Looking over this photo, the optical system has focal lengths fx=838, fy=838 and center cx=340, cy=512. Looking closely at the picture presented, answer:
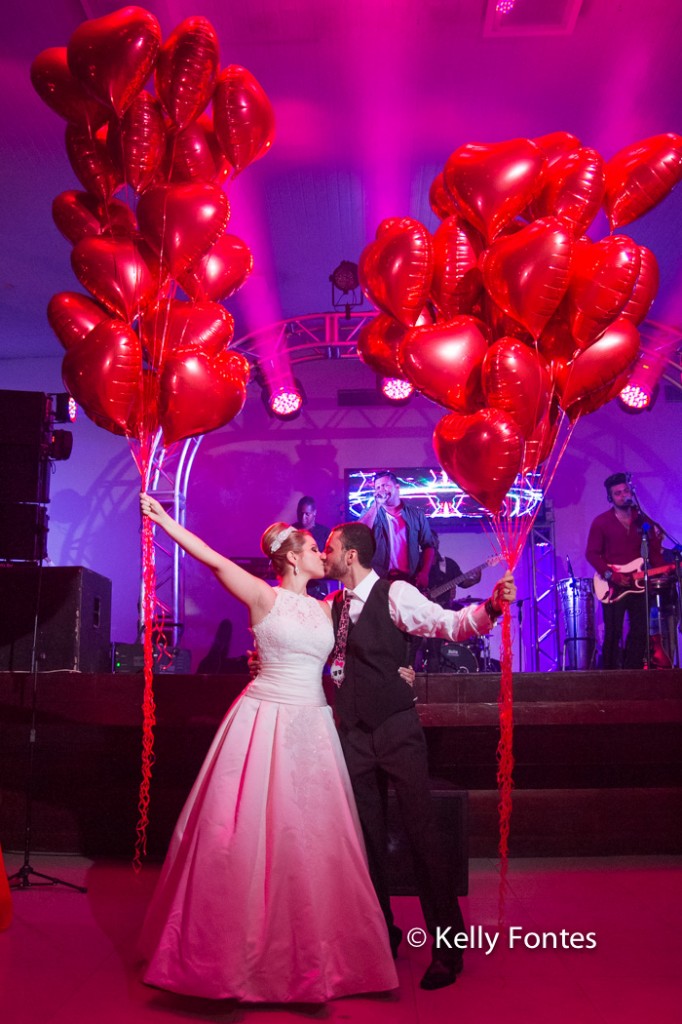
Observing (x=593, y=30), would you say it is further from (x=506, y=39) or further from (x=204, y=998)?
(x=204, y=998)

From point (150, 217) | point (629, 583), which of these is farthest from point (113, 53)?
point (629, 583)

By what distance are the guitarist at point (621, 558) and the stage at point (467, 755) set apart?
208 centimetres

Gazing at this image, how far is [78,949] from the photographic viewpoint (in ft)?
11.3

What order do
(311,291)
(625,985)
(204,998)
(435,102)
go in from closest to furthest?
(204,998), (625,985), (435,102), (311,291)

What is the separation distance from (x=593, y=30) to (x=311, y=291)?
4481mm

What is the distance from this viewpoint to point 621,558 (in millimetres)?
7664

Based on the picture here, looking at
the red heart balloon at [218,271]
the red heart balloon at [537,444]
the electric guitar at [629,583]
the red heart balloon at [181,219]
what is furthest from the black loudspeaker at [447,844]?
the electric guitar at [629,583]

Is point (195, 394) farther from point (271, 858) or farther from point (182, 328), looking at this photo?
point (271, 858)

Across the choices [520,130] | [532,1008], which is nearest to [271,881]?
[532,1008]

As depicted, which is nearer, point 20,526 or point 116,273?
point 116,273

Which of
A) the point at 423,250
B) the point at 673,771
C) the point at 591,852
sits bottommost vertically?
the point at 591,852

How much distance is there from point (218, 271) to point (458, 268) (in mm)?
1124

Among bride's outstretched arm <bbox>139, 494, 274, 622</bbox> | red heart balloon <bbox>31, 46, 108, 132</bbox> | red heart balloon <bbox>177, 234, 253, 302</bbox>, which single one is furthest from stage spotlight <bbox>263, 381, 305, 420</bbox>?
bride's outstretched arm <bbox>139, 494, 274, 622</bbox>

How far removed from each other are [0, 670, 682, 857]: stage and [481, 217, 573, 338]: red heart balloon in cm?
251
